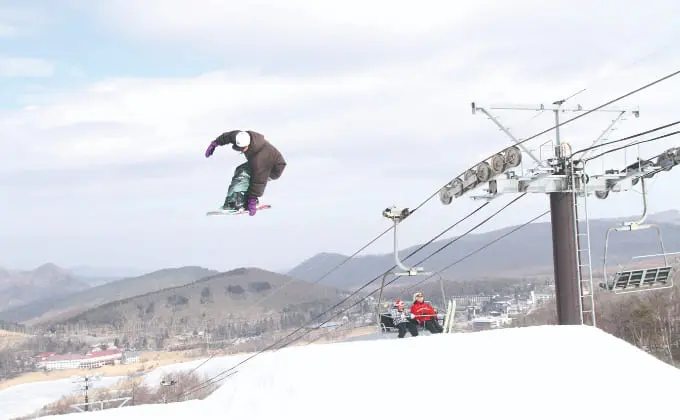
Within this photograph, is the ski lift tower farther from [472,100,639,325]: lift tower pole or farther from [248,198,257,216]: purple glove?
[248,198,257,216]: purple glove

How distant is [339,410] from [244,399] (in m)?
2.59

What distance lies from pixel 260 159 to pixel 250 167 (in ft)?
1.30

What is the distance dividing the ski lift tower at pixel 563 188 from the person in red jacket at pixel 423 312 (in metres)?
3.73

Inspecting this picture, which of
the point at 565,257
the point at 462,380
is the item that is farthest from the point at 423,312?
the point at 462,380

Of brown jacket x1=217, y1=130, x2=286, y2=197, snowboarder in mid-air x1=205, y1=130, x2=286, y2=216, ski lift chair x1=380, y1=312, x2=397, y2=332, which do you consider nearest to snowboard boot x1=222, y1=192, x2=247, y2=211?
snowboarder in mid-air x1=205, y1=130, x2=286, y2=216

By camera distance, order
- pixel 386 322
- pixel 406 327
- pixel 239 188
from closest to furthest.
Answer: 1. pixel 239 188
2. pixel 406 327
3. pixel 386 322

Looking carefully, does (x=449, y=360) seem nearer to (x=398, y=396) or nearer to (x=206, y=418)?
(x=398, y=396)

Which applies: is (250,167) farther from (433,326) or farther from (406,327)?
(433,326)

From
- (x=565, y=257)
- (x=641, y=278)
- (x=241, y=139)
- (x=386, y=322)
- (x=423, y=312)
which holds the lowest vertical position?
(x=386, y=322)

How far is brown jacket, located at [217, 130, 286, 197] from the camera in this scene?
45.1ft

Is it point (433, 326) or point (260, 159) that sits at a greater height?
point (260, 159)

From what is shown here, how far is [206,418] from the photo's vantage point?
13.3m

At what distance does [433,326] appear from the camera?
18.7 metres

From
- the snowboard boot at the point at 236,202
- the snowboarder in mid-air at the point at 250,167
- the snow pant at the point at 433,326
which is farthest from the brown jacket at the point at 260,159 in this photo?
the snow pant at the point at 433,326
